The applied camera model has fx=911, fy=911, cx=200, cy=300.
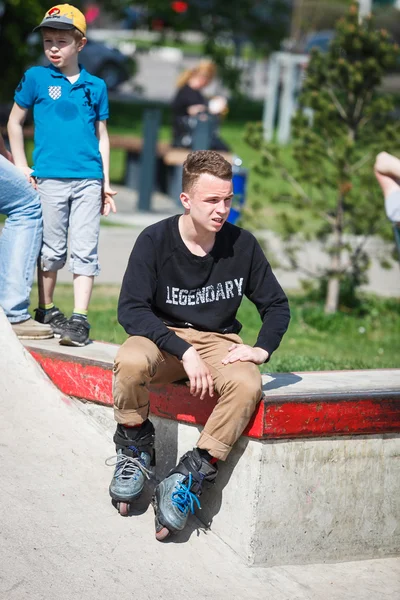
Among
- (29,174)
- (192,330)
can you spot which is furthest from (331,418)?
(29,174)

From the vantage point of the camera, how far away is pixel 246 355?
382cm

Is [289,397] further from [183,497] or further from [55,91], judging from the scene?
[55,91]

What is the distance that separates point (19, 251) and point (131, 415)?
1.49m

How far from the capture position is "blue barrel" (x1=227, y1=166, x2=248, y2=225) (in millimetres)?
8982

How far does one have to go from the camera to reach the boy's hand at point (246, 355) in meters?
3.81

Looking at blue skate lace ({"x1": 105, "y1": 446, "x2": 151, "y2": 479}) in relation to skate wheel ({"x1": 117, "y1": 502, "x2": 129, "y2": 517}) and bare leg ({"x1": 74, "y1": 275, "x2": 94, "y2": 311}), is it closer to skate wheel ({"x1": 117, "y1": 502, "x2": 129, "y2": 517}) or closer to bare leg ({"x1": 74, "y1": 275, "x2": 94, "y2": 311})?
skate wheel ({"x1": 117, "y1": 502, "x2": 129, "y2": 517})

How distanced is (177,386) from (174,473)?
436mm

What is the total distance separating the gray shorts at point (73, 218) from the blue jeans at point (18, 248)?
104mm

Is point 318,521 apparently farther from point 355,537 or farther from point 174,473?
point 174,473

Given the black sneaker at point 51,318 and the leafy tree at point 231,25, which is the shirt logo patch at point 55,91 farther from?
the leafy tree at point 231,25

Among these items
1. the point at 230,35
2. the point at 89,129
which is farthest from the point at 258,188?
the point at 230,35

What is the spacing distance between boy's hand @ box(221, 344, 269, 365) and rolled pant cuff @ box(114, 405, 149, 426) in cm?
40

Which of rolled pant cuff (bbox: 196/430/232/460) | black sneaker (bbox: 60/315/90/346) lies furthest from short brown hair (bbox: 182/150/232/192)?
black sneaker (bbox: 60/315/90/346)

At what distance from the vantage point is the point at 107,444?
425 cm
